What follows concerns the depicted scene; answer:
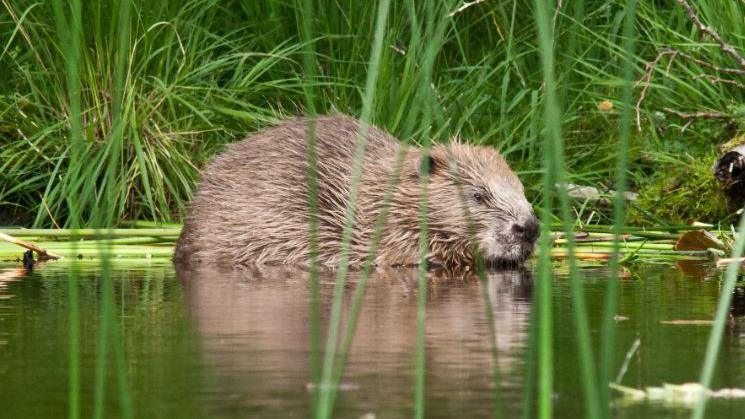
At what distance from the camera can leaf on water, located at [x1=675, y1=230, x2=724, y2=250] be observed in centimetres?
537

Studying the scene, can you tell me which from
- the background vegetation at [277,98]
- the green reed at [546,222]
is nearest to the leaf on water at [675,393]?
the green reed at [546,222]

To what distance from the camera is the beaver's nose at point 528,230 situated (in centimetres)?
529

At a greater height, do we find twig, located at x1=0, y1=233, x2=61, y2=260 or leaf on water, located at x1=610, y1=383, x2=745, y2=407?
twig, located at x1=0, y1=233, x2=61, y2=260

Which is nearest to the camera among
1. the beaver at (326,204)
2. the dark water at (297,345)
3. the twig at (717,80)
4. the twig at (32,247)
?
the dark water at (297,345)

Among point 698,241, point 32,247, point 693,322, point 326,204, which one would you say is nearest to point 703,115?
point 698,241

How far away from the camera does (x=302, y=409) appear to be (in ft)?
7.00

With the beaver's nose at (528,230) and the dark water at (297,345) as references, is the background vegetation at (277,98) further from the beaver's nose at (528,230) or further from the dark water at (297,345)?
the dark water at (297,345)

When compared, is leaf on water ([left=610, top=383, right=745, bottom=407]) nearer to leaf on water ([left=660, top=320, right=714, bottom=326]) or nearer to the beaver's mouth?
leaf on water ([left=660, top=320, right=714, bottom=326])

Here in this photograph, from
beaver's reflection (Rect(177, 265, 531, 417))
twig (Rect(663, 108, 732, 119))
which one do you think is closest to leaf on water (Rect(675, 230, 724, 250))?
beaver's reflection (Rect(177, 265, 531, 417))

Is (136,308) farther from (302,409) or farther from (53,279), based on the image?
(302,409)

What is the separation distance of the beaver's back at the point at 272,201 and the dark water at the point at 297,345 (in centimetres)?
74

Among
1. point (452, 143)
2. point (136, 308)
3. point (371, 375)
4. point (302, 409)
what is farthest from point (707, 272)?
point (302, 409)

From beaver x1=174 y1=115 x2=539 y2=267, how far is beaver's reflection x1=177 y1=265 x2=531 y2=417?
0.60 m

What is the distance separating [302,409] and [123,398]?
20.2 inches
